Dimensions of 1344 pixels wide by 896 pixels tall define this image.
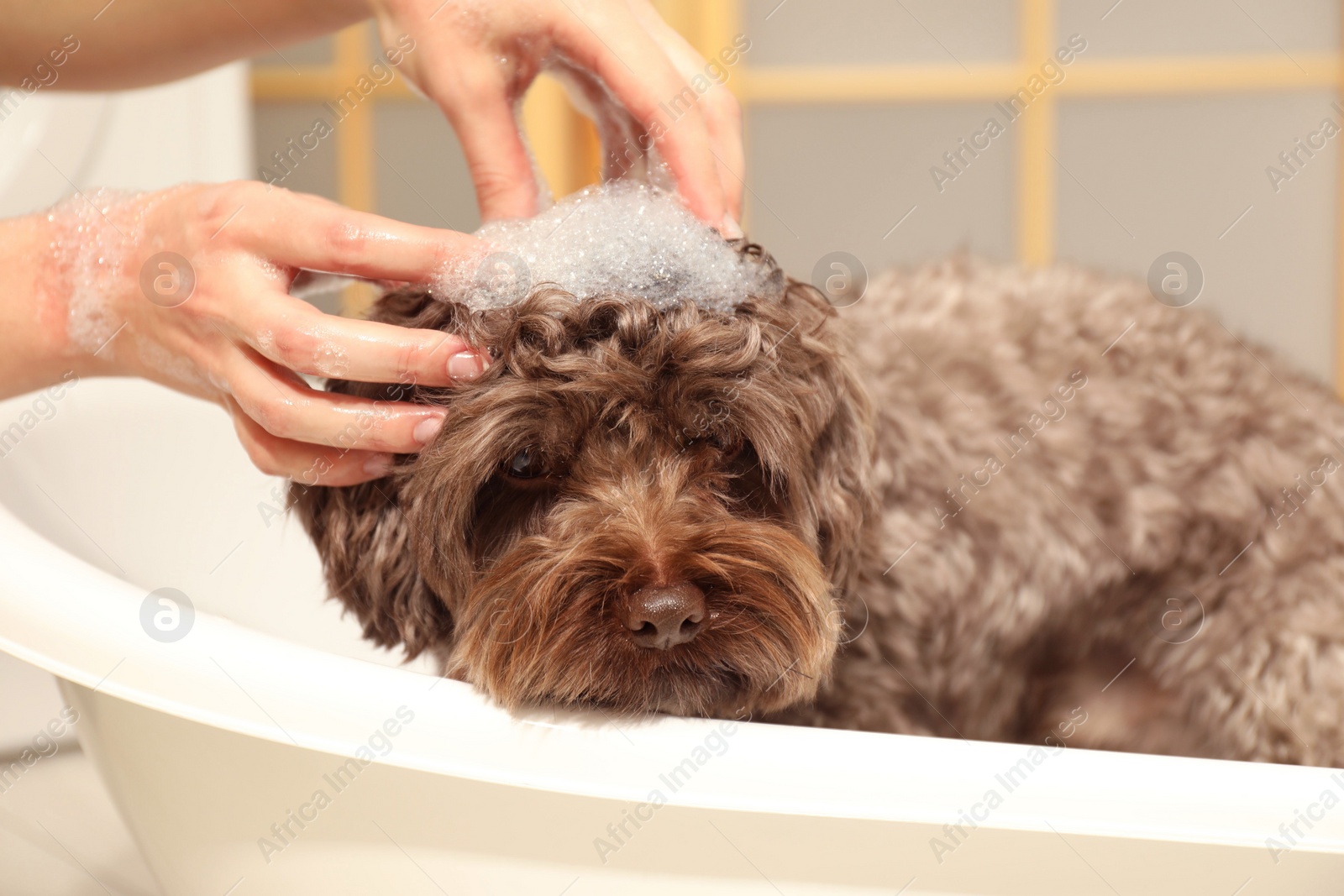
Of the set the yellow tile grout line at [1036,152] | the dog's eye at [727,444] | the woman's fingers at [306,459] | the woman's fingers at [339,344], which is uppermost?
the yellow tile grout line at [1036,152]

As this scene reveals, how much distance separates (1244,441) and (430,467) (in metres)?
1.13

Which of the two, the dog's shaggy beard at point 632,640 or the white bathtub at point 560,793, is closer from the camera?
the white bathtub at point 560,793

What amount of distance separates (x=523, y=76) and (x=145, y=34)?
64 centimetres

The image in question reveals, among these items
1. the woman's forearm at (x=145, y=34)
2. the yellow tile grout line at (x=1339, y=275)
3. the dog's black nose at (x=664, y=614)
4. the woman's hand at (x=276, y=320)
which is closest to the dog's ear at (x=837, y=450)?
the dog's black nose at (x=664, y=614)

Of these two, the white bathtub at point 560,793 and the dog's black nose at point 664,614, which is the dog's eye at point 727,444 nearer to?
the dog's black nose at point 664,614

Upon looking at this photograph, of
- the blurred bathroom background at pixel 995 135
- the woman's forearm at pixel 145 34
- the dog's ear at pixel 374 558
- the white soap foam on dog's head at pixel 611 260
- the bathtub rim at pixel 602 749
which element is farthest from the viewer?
the blurred bathroom background at pixel 995 135

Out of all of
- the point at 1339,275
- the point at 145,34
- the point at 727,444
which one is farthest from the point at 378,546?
the point at 1339,275

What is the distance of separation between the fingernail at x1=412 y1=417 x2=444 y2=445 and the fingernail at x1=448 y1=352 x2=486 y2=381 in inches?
1.8

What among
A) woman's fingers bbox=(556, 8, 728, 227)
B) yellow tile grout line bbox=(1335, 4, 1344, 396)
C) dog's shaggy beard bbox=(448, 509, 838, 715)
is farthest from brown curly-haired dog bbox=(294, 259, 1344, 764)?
yellow tile grout line bbox=(1335, 4, 1344, 396)

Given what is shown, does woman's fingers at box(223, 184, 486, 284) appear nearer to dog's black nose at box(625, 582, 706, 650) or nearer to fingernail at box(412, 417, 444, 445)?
fingernail at box(412, 417, 444, 445)

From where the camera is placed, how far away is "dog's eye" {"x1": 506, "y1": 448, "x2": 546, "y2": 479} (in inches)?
44.9

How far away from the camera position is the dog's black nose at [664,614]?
98 centimetres

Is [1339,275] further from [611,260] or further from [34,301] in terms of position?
[34,301]

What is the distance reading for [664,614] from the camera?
984 millimetres
